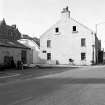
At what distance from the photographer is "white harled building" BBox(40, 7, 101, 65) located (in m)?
38.1

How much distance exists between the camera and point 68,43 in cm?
3988

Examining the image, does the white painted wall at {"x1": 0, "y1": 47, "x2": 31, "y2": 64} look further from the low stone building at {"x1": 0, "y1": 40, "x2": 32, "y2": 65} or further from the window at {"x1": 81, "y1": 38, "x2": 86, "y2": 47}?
the window at {"x1": 81, "y1": 38, "x2": 86, "y2": 47}

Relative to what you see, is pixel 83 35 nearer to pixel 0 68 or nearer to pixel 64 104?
pixel 0 68

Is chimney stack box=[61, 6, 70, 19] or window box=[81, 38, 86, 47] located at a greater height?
chimney stack box=[61, 6, 70, 19]

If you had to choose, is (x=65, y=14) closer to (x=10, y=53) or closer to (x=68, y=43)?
(x=68, y=43)

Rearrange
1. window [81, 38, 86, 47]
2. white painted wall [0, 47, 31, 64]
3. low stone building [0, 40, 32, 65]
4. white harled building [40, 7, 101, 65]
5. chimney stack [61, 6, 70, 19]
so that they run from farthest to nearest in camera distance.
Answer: chimney stack [61, 6, 70, 19], window [81, 38, 86, 47], white harled building [40, 7, 101, 65], low stone building [0, 40, 32, 65], white painted wall [0, 47, 31, 64]

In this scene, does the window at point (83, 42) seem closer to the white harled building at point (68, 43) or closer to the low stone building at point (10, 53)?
the white harled building at point (68, 43)

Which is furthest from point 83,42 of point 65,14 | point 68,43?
point 65,14

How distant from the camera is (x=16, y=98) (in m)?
7.60

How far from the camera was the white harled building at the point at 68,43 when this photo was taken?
3806cm

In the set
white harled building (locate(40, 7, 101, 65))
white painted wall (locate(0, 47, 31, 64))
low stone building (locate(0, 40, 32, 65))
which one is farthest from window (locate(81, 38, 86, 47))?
white painted wall (locate(0, 47, 31, 64))

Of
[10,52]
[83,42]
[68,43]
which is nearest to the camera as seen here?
[10,52]

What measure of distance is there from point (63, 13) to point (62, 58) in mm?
9814

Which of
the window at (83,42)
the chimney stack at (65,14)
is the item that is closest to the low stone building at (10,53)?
A: the window at (83,42)
